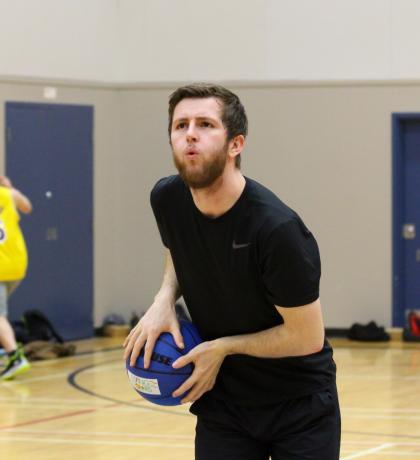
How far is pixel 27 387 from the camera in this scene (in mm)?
10016

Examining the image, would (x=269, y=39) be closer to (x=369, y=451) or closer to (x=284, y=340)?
(x=369, y=451)

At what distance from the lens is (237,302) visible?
340 centimetres

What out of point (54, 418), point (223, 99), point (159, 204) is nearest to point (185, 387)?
point (159, 204)

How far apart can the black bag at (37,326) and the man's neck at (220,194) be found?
30.5 ft

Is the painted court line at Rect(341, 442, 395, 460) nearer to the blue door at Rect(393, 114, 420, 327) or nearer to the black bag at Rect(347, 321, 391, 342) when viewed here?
the black bag at Rect(347, 321, 391, 342)

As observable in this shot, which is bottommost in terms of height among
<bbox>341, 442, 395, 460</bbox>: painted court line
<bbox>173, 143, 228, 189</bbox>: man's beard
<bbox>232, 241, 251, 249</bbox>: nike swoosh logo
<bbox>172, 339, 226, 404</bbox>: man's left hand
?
<bbox>341, 442, 395, 460</bbox>: painted court line

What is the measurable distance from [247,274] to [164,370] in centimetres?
38

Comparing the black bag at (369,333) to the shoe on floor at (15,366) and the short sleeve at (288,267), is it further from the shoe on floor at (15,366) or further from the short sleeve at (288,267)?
the short sleeve at (288,267)

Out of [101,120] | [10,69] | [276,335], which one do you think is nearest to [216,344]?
[276,335]

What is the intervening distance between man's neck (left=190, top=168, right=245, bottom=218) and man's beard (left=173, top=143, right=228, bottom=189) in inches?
2.8

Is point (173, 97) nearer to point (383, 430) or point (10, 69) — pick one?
point (383, 430)

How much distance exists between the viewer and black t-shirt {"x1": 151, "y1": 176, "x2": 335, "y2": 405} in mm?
3258

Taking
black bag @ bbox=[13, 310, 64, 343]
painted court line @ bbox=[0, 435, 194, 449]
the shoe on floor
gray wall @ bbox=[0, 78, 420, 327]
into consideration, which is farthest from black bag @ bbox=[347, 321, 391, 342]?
painted court line @ bbox=[0, 435, 194, 449]

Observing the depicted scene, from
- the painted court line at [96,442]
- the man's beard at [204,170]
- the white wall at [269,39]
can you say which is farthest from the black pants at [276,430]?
the white wall at [269,39]
